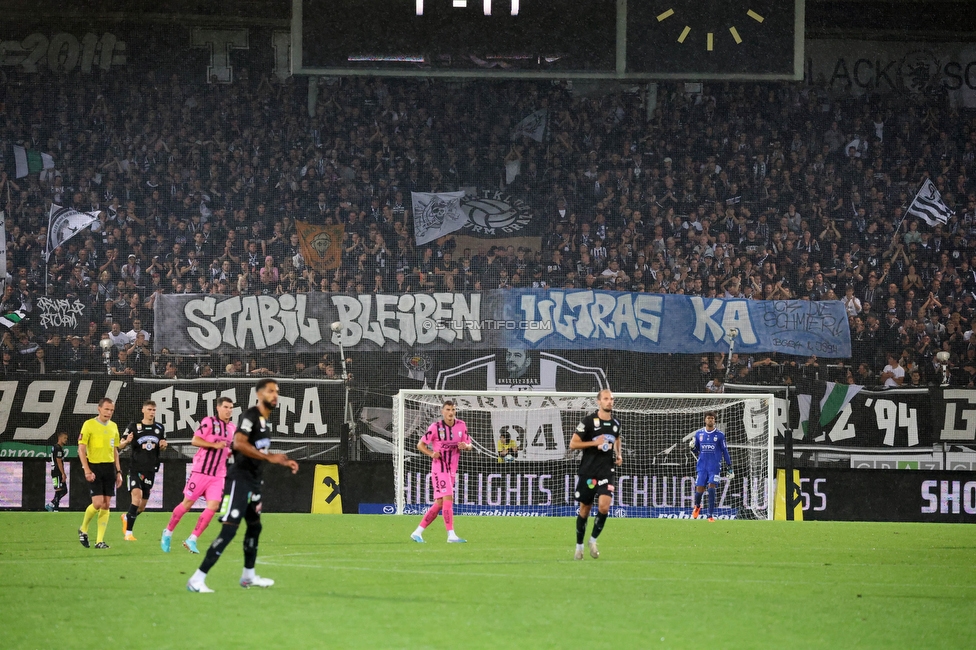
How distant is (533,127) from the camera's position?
32.2 m

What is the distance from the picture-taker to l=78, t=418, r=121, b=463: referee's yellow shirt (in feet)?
48.3

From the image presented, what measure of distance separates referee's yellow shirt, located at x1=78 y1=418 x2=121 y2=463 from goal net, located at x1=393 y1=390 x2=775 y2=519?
7.81m

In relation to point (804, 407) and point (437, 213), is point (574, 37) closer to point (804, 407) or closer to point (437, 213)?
point (804, 407)

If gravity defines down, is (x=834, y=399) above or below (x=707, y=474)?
above

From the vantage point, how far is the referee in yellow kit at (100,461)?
1448cm

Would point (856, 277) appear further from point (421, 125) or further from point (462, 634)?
point (462, 634)

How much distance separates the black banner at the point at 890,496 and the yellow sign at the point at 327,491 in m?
8.96

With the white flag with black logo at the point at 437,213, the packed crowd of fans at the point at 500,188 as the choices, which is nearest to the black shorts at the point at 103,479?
the packed crowd of fans at the point at 500,188

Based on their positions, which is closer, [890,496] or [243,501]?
[243,501]

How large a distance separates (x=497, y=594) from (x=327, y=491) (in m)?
13.0

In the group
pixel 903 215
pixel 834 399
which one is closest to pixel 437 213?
pixel 834 399

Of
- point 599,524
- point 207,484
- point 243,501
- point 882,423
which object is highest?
point 243,501

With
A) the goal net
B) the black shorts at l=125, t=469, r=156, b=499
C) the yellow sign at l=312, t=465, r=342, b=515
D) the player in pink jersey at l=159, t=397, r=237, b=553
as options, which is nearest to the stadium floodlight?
the goal net

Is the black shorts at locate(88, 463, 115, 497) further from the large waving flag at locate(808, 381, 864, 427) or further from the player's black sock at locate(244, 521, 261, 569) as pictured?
the large waving flag at locate(808, 381, 864, 427)
